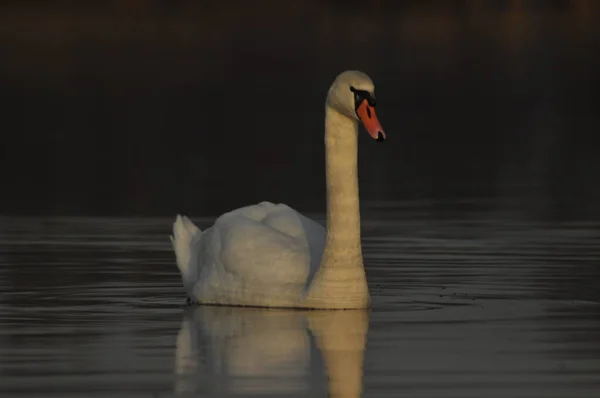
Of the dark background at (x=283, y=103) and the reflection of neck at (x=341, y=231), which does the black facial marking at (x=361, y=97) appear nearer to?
the reflection of neck at (x=341, y=231)

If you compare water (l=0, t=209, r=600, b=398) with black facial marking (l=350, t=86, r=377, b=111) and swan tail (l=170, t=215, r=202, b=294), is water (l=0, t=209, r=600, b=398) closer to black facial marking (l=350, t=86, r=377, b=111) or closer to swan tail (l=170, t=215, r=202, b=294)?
swan tail (l=170, t=215, r=202, b=294)

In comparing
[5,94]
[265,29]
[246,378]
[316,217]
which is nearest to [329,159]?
[246,378]

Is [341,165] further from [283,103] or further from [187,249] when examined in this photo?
[283,103]

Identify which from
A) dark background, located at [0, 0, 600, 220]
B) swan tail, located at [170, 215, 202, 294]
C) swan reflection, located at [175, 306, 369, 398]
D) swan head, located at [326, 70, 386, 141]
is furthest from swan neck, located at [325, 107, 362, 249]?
dark background, located at [0, 0, 600, 220]

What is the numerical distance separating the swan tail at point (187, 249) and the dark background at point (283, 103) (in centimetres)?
526

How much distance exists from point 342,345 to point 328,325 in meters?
1.05

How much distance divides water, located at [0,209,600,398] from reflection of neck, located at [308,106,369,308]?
6.2 inches

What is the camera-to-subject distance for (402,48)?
5750 cm

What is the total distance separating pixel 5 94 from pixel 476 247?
2568cm

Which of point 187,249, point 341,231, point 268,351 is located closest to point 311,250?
point 341,231

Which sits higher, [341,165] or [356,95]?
[356,95]

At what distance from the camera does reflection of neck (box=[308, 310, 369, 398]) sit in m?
12.1

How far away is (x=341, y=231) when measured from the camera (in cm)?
1579

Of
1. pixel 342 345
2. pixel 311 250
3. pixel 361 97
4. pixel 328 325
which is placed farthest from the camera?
pixel 311 250
